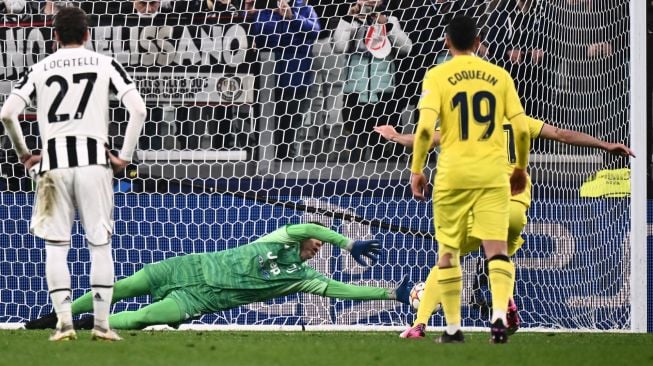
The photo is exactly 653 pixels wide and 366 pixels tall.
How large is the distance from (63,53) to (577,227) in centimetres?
536

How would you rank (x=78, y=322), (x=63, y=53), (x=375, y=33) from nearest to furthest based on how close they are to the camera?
(x=63, y=53)
(x=78, y=322)
(x=375, y=33)

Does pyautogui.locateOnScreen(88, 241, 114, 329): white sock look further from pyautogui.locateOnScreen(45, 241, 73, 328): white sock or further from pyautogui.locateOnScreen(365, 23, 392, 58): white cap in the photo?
pyautogui.locateOnScreen(365, 23, 392, 58): white cap

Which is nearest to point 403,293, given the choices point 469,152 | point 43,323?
point 43,323

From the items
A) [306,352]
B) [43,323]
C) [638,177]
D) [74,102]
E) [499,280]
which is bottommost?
[43,323]

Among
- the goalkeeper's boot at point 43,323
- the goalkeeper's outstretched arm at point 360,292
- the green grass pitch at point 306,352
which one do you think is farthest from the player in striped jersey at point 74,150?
the goalkeeper's outstretched arm at point 360,292

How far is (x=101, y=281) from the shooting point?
731 cm

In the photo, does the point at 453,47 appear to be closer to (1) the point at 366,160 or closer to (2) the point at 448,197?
(2) the point at 448,197

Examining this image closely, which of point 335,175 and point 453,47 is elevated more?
A: point 453,47

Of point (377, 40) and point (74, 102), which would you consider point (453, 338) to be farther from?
point (377, 40)

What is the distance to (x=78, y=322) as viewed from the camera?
10.1 m

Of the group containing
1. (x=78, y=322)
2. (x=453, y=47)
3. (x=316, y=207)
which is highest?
(x=453, y=47)

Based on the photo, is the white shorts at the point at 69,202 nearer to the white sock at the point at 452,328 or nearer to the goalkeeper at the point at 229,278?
the white sock at the point at 452,328

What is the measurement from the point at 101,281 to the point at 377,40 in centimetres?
449

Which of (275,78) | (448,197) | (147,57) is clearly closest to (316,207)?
(275,78)
